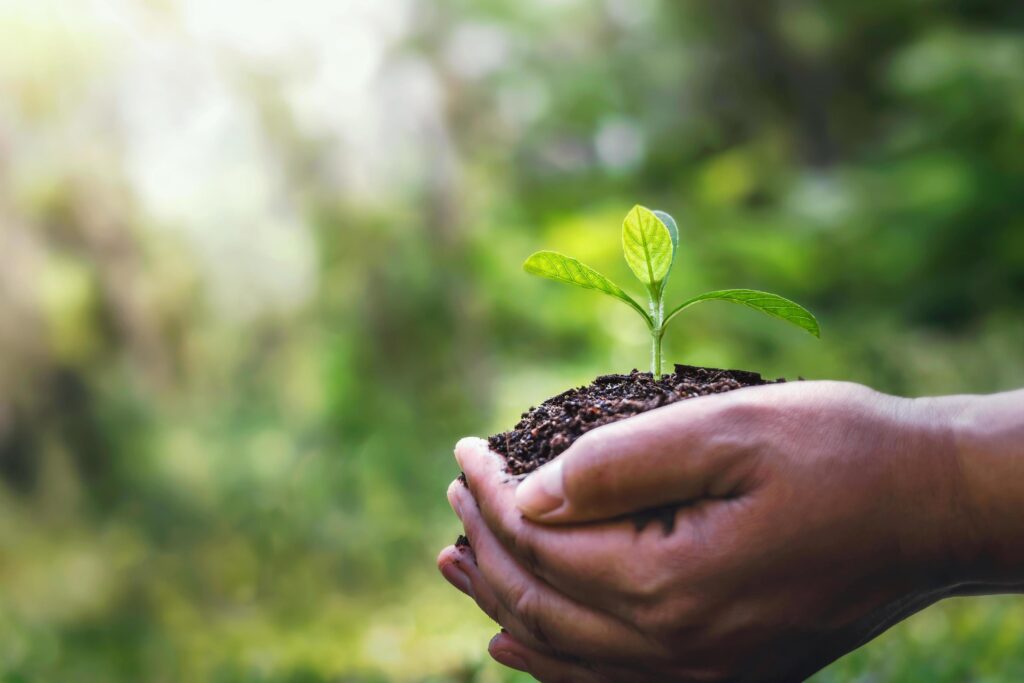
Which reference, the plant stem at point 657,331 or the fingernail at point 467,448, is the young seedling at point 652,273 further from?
the fingernail at point 467,448

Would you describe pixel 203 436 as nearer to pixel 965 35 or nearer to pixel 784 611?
pixel 784 611

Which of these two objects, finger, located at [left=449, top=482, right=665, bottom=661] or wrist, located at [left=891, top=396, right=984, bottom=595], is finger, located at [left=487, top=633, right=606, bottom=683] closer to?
finger, located at [left=449, top=482, right=665, bottom=661]

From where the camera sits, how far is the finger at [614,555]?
53 cm

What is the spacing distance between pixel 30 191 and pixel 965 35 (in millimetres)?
3422

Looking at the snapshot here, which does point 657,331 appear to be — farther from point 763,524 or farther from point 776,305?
point 763,524

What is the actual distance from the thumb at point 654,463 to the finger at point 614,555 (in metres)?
0.02

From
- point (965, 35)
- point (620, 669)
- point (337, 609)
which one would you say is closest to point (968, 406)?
point (620, 669)

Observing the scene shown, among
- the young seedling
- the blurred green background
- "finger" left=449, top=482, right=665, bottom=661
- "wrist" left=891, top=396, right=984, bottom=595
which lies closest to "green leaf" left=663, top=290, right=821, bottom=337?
the young seedling

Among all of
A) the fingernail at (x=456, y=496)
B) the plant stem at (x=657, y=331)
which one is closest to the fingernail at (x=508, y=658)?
the fingernail at (x=456, y=496)

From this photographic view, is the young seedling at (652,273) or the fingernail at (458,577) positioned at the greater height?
the young seedling at (652,273)

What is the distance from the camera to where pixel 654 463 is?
20.6 inches

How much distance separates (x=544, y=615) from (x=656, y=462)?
14cm

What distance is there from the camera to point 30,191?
269 cm

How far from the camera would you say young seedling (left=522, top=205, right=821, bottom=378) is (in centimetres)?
67
